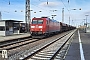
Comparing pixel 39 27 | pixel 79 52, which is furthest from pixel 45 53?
pixel 39 27

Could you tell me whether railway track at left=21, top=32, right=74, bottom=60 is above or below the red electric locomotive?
below

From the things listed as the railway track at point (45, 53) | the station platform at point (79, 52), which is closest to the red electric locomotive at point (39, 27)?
the station platform at point (79, 52)

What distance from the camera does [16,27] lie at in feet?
187

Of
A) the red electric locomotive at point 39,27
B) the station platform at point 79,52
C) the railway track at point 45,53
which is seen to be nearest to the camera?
the railway track at point 45,53

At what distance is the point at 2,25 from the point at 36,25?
803cm

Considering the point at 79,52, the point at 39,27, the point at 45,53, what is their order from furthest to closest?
the point at 39,27, the point at 79,52, the point at 45,53

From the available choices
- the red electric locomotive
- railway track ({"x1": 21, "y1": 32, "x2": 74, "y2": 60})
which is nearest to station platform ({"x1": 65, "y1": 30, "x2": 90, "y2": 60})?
railway track ({"x1": 21, "y1": 32, "x2": 74, "y2": 60})

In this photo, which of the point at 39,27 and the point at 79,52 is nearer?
the point at 79,52

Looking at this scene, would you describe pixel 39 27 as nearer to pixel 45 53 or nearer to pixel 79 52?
pixel 79 52

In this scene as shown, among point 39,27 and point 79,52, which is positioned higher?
point 39,27

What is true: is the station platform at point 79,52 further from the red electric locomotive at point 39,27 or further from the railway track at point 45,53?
the red electric locomotive at point 39,27

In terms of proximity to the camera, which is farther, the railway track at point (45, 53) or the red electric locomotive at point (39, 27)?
the red electric locomotive at point (39, 27)

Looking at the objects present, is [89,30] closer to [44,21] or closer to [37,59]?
[44,21]

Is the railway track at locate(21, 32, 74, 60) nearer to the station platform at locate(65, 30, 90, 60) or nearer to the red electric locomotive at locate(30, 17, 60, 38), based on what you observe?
the station platform at locate(65, 30, 90, 60)
